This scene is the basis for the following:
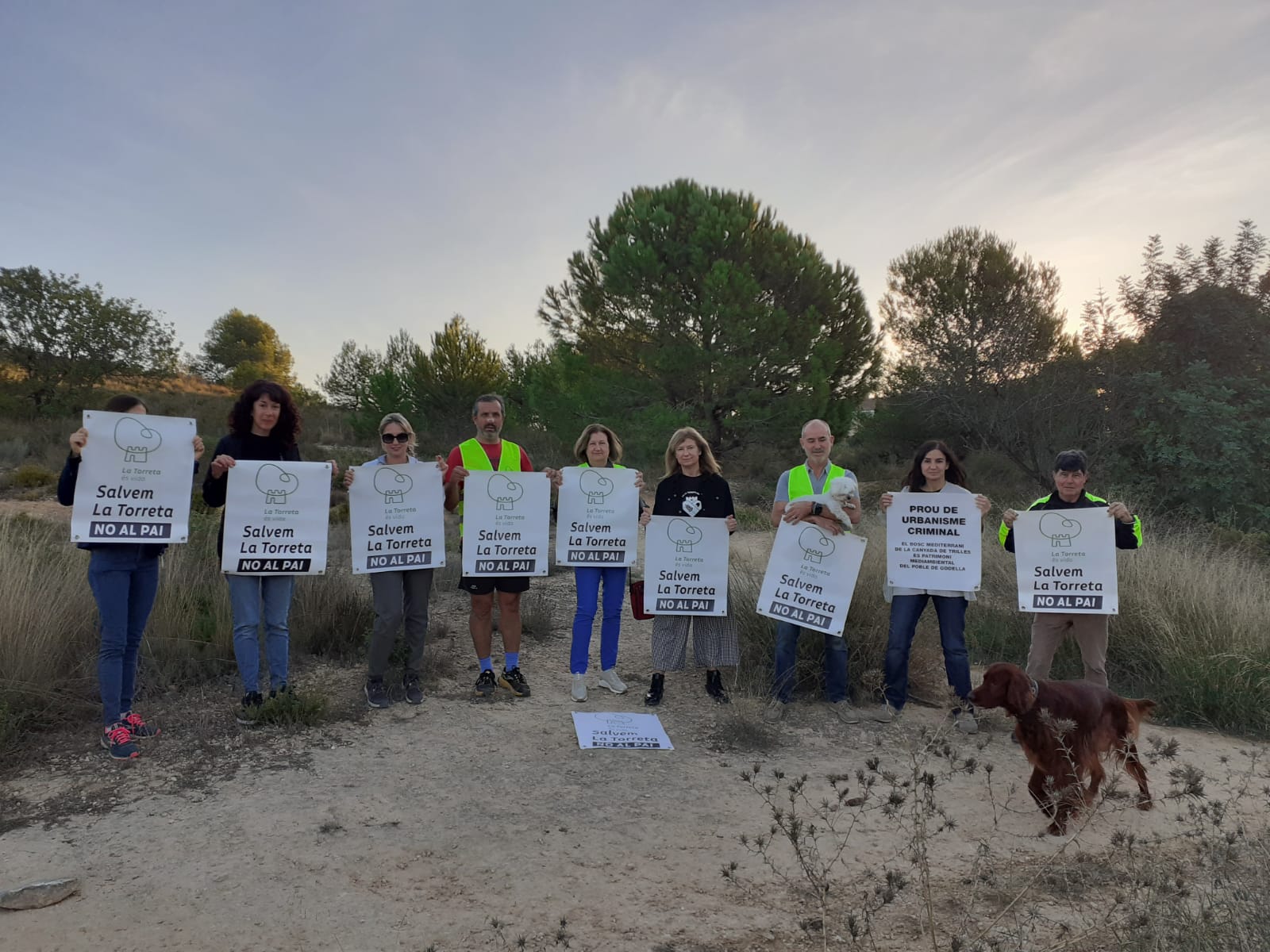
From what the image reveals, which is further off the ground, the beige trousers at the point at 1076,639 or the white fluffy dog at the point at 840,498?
the white fluffy dog at the point at 840,498

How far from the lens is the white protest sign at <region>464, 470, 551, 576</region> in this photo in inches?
210

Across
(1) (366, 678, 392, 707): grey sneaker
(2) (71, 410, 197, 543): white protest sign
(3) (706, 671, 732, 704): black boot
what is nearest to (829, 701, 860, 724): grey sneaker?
(3) (706, 671, 732, 704): black boot

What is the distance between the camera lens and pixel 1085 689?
147 inches

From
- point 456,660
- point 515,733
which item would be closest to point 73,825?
point 515,733

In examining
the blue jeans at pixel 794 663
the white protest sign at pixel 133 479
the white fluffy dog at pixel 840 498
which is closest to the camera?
the white protest sign at pixel 133 479

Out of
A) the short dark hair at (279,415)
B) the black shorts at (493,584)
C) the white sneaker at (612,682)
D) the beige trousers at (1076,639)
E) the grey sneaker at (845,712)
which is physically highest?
the short dark hair at (279,415)

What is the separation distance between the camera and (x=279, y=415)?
4.87 m

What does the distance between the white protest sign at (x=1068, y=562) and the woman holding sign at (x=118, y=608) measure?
204 inches

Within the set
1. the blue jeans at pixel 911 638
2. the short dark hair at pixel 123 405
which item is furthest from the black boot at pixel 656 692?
the short dark hair at pixel 123 405

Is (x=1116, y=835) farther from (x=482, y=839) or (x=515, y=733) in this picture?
(x=515, y=733)

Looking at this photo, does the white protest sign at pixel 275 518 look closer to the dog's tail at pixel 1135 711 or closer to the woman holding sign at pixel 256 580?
the woman holding sign at pixel 256 580

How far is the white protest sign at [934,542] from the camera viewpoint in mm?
5059

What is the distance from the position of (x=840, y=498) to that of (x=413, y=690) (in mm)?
3168

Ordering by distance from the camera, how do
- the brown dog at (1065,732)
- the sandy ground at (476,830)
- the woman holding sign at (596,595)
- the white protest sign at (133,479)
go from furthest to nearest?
the woman holding sign at (596,595)
the white protest sign at (133,479)
the brown dog at (1065,732)
the sandy ground at (476,830)
